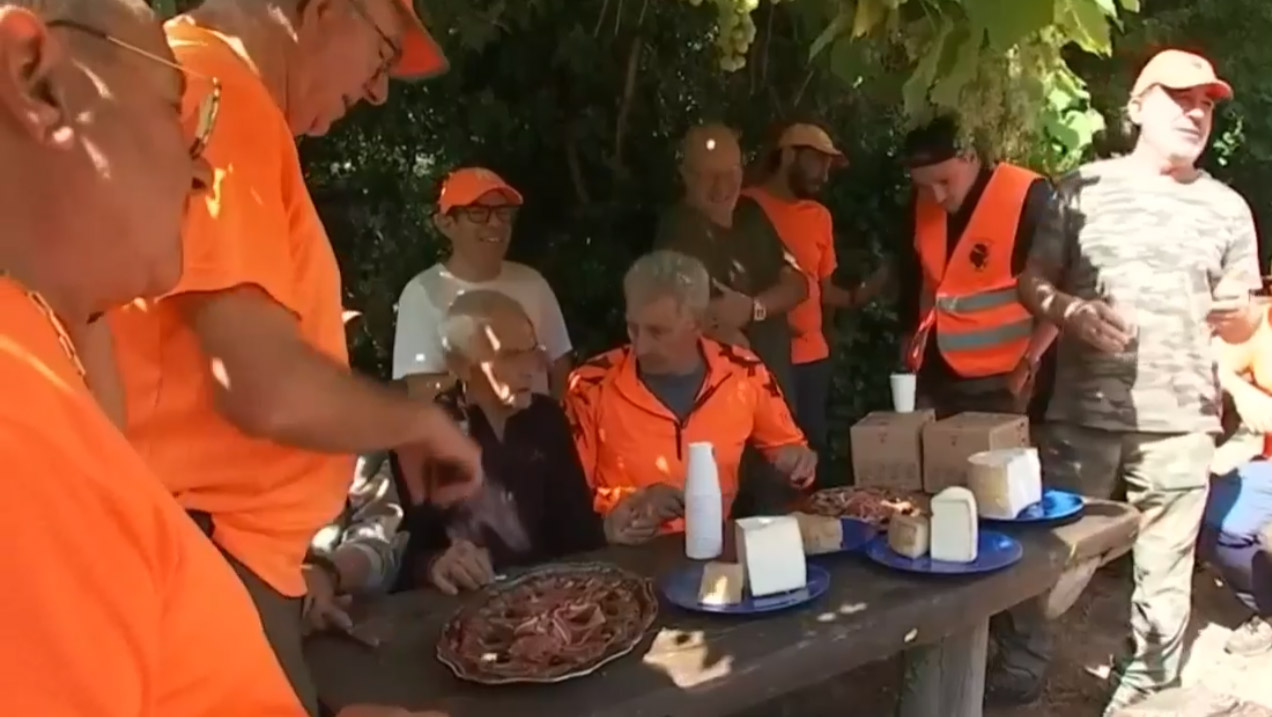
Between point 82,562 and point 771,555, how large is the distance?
181 centimetres

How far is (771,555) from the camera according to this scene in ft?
7.97

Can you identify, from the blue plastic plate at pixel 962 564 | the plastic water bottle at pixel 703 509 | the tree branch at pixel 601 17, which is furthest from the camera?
the tree branch at pixel 601 17

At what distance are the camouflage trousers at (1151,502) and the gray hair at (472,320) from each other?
6.33ft

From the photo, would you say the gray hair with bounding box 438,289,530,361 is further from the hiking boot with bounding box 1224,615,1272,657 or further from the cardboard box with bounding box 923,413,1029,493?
the hiking boot with bounding box 1224,615,1272,657

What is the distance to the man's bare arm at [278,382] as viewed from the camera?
157cm

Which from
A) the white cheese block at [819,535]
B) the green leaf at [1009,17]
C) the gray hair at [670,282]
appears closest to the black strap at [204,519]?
the white cheese block at [819,535]

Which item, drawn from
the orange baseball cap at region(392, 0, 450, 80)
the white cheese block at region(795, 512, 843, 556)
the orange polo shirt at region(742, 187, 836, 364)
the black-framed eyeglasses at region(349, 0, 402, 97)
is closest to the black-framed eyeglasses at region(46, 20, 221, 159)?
the black-framed eyeglasses at region(349, 0, 402, 97)

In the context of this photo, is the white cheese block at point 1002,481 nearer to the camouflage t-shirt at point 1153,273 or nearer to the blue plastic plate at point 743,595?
the blue plastic plate at point 743,595

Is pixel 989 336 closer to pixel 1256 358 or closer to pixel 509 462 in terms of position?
pixel 1256 358

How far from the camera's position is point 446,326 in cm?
295

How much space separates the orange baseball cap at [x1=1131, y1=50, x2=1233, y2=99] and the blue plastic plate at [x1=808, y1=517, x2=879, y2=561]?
1.88 m

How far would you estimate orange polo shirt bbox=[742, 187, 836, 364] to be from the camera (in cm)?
471

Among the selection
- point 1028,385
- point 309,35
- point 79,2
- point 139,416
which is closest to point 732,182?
point 1028,385

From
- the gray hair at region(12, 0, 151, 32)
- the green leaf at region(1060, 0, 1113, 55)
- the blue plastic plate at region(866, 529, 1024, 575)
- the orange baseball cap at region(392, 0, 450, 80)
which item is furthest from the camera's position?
the blue plastic plate at region(866, 529, 1024, 575)
